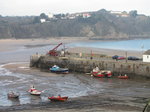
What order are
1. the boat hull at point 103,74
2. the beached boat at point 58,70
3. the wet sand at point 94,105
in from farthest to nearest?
the beached boat at point 58,70, the boat hull at point 103,74, the wet sand at point 94,105

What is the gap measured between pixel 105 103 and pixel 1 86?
1807 cm

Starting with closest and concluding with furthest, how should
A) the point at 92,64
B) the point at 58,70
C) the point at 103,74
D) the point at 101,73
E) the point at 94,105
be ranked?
the point at 94,105 < the point at 103,74 < the point at 101,73 < the point at 92,64 < the point at 58,70

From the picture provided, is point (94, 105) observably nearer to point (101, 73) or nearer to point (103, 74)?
point (103, 74)

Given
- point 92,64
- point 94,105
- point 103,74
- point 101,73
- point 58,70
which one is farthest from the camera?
point 58,70

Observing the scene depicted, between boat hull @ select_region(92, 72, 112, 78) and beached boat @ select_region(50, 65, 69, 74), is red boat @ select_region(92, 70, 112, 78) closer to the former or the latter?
boat hull @ select_region(92, 72, 112, 78)

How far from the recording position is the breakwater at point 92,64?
5359 centimetres

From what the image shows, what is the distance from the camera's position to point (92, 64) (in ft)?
200

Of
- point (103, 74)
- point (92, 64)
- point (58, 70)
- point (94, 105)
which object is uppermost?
point (92, 64)

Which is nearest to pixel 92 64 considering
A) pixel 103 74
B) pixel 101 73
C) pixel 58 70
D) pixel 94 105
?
pixel 101 73

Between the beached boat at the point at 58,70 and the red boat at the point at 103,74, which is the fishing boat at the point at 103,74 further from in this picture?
the beached boat at the point at 58,70

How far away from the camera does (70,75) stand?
193ft

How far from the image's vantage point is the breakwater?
2110 inches

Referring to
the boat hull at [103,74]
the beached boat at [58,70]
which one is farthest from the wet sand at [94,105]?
the beached boat at [58,70]

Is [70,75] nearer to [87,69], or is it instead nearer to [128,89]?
[87,69]
